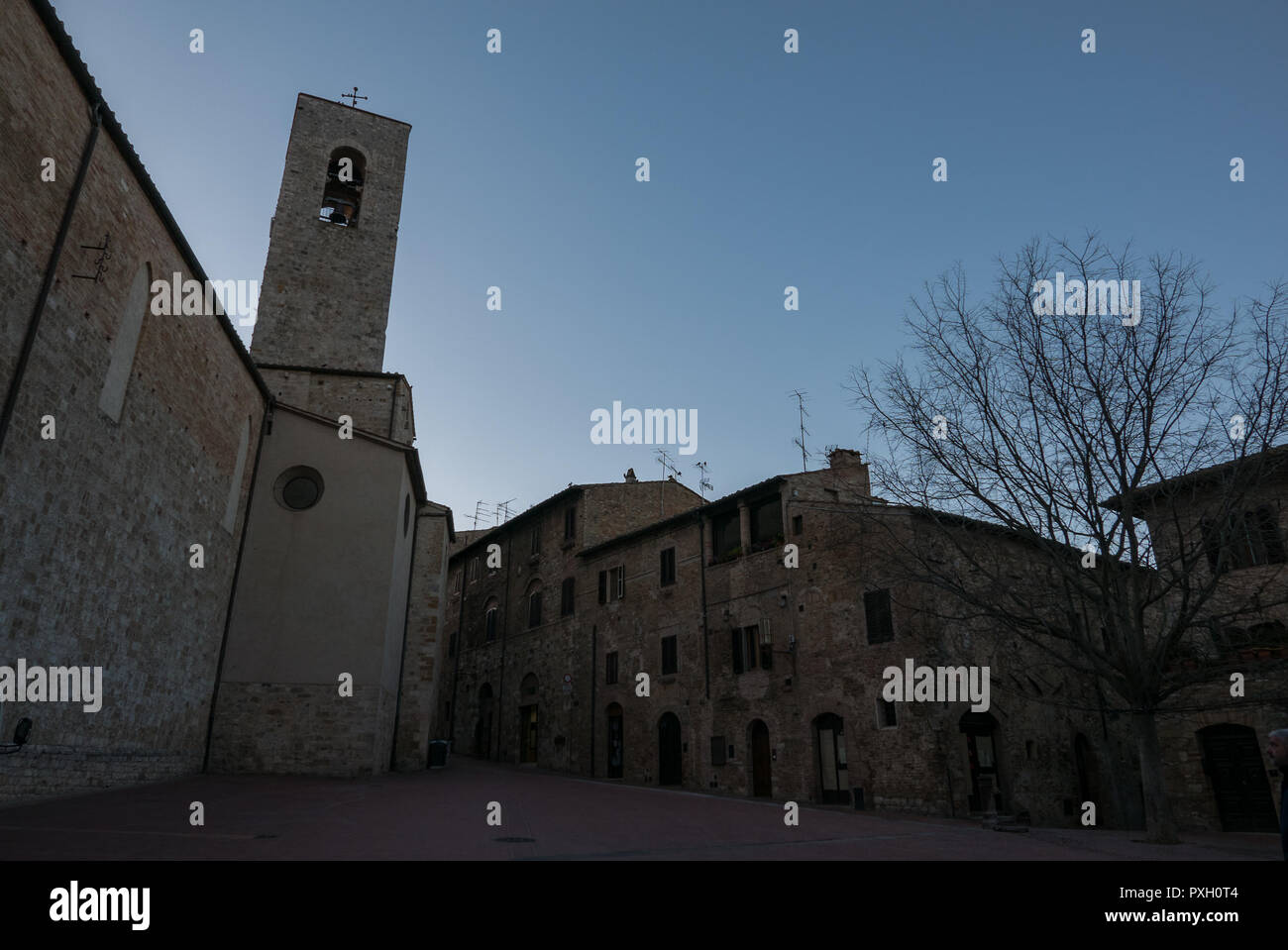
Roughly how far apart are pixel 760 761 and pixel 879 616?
5473 mm

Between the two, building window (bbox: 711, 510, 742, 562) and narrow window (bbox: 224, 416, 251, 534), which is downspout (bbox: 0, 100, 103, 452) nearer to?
narrow window (bbox: 224, 416, 251, 534)

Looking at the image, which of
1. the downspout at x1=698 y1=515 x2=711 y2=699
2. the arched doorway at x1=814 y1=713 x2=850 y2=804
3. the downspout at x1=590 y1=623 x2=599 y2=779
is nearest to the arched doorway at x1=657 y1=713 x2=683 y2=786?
the downspout at x1=698 y1=515 x2=711 y2=699

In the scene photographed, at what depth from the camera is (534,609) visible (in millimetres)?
30703

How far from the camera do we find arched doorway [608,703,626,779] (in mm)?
24828

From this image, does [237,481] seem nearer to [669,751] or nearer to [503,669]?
[669,751]

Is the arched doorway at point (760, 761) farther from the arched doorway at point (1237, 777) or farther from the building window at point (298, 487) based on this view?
the building window at point (298, 487)

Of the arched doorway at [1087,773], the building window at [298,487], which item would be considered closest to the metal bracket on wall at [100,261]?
the building window at [298,487]

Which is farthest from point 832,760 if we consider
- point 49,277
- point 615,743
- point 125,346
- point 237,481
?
point 49,277

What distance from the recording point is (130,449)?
37.0 feet

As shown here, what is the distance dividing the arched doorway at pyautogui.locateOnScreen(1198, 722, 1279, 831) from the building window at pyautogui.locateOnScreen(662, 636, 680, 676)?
43.4 feet

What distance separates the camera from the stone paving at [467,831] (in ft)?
22.4
